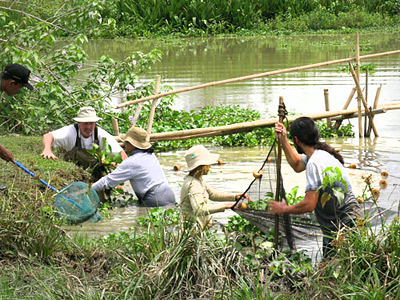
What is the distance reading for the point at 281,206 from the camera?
5426 millimetres

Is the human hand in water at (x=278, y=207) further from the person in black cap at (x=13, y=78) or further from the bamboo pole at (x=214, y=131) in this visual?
the bamboo pole at (x=214, y=131)

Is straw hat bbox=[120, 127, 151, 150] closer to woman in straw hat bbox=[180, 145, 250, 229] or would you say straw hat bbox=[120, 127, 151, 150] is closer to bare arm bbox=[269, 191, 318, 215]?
woman in straw hat bbox=[180, 145, 250, 229]

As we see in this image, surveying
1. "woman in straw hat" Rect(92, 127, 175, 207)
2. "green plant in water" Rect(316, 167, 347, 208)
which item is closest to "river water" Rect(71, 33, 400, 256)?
"woman in straw hat" Rect(92, 127, 175, 207)

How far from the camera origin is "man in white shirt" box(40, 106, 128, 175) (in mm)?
8227

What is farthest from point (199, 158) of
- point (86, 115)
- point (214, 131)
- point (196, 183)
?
point (214, 131)

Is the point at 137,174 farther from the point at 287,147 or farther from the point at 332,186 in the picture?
the point at 332,186

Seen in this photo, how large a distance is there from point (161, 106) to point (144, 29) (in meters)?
18.1

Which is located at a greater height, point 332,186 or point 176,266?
point 332,186

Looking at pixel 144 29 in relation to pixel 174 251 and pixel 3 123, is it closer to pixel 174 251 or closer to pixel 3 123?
pixel 3 123

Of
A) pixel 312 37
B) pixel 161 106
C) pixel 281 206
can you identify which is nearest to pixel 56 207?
pixel 281 206

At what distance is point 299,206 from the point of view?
17.3ft

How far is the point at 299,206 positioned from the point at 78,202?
241 cm

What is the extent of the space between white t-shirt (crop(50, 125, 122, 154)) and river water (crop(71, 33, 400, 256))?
0.93 meters

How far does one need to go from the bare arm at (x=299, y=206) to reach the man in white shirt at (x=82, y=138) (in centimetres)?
315
